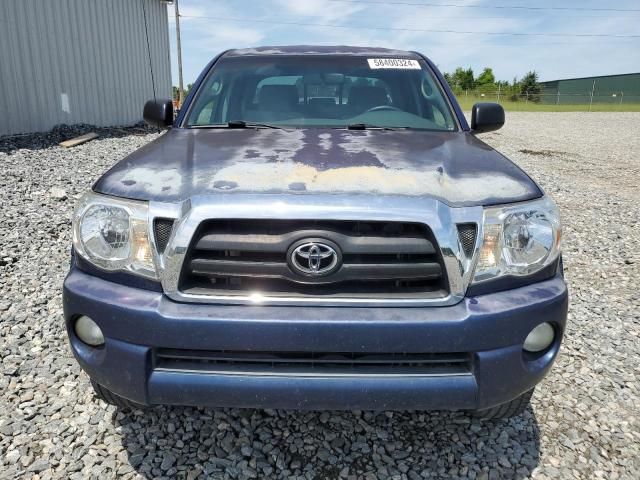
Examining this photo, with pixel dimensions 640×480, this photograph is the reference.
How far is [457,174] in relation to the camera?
6.34 feet

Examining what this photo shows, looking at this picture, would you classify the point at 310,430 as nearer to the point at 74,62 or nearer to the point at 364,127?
the point at 364,127

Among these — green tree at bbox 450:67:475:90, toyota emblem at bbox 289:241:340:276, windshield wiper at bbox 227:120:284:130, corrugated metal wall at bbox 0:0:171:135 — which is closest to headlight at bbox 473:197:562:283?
toyota emblem at bbox 289:241:340:276

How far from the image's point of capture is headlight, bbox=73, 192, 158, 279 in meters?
1.72

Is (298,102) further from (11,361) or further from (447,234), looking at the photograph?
(11,361)

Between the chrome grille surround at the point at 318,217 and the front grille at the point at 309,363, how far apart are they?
0.18m

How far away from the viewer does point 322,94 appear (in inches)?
122

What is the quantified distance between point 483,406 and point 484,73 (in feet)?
265

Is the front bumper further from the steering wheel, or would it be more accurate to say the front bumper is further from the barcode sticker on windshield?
the barcode sticker on windshield

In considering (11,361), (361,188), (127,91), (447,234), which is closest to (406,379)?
(447,234)

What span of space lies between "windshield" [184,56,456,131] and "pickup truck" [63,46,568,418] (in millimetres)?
1184

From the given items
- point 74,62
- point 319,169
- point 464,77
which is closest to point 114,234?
point 319,169

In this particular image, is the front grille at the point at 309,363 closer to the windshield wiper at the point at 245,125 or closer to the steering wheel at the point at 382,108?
the windshield wiper at the point at 245,125

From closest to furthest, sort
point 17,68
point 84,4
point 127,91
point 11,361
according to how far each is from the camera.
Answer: point 11,361
point 17,68
point 84,4
point 127,91

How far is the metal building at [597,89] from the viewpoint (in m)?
45.8
